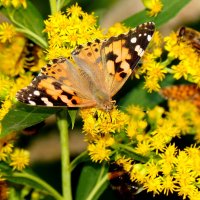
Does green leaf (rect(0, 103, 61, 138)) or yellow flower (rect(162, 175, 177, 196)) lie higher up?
green leaf (rect(0, 103, 61, 138))

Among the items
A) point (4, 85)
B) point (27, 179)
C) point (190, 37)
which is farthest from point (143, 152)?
point (190, 37)

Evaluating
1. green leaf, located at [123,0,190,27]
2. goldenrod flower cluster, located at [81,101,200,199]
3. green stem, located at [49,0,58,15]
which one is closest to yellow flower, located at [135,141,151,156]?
goldenrod flower cluster, located at [81,101,200,199]

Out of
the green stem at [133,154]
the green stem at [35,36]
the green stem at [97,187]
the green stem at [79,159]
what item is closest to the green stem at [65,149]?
the green stem at [79,159]

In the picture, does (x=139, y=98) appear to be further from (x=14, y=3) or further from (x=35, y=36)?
(x=14, y=3)

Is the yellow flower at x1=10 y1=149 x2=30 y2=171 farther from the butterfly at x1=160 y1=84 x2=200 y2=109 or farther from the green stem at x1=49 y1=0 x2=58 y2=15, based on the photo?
the butterfly at x1=160 y1=84 x2=200 y2=109

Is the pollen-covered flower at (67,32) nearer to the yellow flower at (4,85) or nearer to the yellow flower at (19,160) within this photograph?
the yellow flower at (4,85)

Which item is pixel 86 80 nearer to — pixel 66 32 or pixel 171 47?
pixel 66 32
